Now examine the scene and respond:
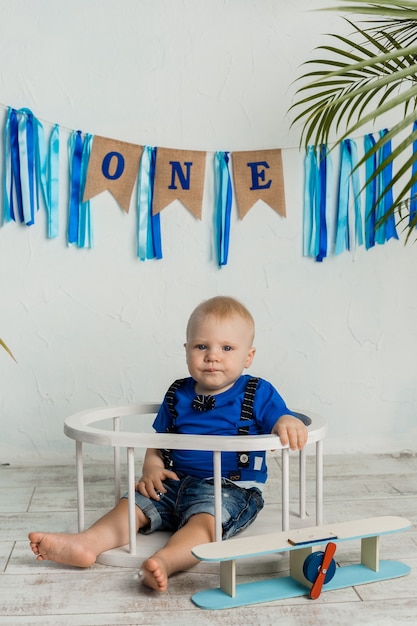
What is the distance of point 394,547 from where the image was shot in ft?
5.86

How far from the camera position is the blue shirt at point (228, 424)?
1792 mm

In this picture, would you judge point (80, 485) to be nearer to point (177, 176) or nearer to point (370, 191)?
point (177, 176)

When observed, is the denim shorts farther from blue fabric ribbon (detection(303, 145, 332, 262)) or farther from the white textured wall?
blue fabric ribbon (detection(303, 145, 332, 262))

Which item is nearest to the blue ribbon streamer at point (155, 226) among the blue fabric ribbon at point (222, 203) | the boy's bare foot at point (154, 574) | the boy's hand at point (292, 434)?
the blue fabric ribbon at point (222, 203)

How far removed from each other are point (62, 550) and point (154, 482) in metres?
0.28

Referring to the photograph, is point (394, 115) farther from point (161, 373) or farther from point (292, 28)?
point (161, 373)

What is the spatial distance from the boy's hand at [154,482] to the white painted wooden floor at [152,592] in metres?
0.20

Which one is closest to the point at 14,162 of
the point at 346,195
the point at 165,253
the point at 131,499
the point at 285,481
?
the point at 165,253

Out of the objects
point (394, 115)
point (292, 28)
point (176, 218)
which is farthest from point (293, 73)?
point (176, 218)

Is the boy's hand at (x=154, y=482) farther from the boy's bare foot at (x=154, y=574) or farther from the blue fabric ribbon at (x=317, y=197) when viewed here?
the blue fabric ribbon at (x=317, y=197)

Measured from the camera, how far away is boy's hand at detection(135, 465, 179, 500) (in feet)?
5.90

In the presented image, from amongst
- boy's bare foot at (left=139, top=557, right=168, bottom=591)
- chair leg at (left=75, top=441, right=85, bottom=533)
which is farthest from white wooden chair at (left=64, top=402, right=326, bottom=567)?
boy's bare foot at (left=139, top=557, right=168, bottom=591)

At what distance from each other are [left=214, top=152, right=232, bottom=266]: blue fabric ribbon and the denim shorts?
0.99 m

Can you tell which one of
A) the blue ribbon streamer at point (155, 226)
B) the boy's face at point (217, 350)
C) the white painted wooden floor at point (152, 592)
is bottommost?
the white painted wooden floor at point (152, 592)
